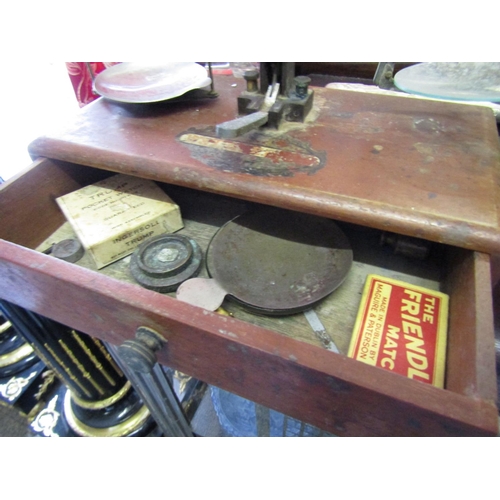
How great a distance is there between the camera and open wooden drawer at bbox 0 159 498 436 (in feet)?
1.30

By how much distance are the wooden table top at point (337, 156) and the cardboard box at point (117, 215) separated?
8 centimetres

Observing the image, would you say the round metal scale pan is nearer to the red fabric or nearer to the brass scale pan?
the brass scale pan

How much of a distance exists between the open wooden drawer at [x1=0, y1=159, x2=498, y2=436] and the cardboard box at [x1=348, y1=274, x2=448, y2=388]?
0.02 m

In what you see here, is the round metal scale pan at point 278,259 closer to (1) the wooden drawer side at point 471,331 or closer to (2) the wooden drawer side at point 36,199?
(1) the wooden drawer side at point 471,331

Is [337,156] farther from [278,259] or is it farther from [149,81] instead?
[149,81]

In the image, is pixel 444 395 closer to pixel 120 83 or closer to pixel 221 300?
pixel 221 300

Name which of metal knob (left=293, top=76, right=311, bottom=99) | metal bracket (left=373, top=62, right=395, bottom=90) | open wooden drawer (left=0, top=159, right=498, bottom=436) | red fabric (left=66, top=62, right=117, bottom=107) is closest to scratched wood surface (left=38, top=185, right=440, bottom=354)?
open wooden drawer (left=0, top=159, right=498, bottom=436)

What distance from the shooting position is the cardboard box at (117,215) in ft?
2.27

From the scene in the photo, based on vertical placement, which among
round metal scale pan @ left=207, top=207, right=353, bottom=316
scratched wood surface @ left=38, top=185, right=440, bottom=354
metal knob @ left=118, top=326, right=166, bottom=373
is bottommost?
scratched wood surface @ left=38, top=185, right=440, bottom=354

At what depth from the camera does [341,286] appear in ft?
2.18

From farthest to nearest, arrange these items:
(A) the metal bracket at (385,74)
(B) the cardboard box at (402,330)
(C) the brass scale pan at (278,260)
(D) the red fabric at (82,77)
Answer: (D) the red fabric at (82,77)
(A) the metal bracket at (385,74)
(C) the brass scale pan at (278,260)
(B) the cardboard box at (402,330)

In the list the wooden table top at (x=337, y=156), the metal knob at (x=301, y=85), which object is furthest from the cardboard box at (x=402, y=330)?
the metal knob at (x=301, y=85)

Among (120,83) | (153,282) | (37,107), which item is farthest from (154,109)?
(37,107)

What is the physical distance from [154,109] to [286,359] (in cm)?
63
